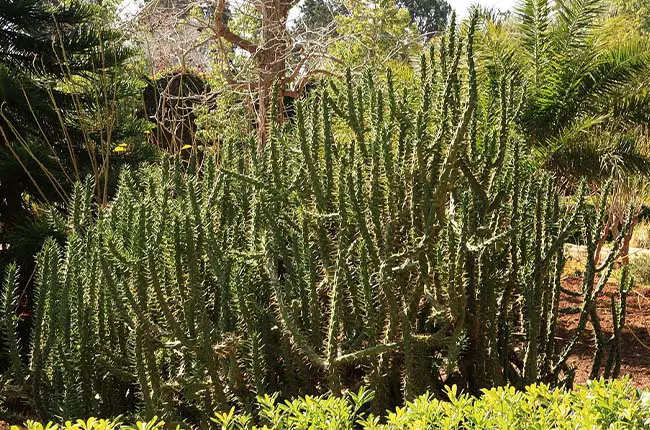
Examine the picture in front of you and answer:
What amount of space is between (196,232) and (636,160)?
19.0 ft

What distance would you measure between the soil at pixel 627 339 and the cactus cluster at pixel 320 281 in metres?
1.17

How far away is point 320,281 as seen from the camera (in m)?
3.26

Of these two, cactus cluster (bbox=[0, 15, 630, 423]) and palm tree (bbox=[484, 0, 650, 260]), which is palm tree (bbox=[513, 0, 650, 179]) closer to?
palm tree (bbox=[484, 0, 650, 260])

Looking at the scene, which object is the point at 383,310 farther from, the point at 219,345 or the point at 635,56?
the point at 635,56

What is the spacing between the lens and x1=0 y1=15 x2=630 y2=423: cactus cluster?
9.04 feet

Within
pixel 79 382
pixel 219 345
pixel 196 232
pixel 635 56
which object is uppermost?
pixel 635 56

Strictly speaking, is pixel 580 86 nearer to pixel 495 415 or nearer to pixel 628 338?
pixel 628 338

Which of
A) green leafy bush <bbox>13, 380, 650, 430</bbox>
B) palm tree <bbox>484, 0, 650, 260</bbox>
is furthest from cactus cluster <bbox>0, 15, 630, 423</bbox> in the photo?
palm tree <bbox>484, 0, 650, 260</bbox>

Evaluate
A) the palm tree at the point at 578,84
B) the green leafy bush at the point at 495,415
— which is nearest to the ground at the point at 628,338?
the palm tree at the point at 578,84

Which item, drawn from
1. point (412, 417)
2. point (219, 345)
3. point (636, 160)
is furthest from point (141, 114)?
point (412, 417)

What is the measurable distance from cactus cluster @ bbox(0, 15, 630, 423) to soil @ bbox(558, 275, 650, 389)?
46.2 inches

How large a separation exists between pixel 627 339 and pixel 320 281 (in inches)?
160

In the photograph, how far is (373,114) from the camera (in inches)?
126

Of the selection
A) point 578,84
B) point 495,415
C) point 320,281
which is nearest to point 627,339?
point 578,84
